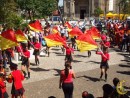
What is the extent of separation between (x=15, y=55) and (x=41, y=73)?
11.7ft

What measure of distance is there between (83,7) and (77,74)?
7017 centimetres

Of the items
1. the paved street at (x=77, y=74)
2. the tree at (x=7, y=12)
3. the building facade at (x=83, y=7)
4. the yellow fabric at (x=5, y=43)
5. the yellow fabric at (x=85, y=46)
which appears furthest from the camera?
the building facade at (x=83, y=7)

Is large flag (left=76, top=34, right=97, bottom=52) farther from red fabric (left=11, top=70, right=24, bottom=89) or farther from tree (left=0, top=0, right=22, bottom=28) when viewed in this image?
red fabric (left=11, top=70, right=24, bottom=89)

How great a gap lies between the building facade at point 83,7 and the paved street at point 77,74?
56108 millimetres

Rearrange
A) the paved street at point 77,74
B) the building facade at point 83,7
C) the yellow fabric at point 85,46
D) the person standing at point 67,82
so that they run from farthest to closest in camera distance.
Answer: the building facade at point 83,7 < the yellow fabric at point 85,46 < the paved street at point 77,74 < the person standing at point 67,82

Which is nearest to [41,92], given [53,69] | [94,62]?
[53,69]

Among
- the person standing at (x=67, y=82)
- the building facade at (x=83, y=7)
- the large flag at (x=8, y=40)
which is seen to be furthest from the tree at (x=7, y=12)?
the building facade at (x=83, y=7)

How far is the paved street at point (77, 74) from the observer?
13.8 metres

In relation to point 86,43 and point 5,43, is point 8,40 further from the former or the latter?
point 86,43

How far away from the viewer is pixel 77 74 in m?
17.2

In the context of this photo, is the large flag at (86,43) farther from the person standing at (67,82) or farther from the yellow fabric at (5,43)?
the person standing at (67,82)

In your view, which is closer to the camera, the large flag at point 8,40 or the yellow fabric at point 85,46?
the large flag at point 8,40

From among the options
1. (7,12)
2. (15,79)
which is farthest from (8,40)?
(15,79)

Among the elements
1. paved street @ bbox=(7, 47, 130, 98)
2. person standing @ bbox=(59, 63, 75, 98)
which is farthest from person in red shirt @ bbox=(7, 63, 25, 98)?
paved street @ bbox=(7, 47, 130, 98)
